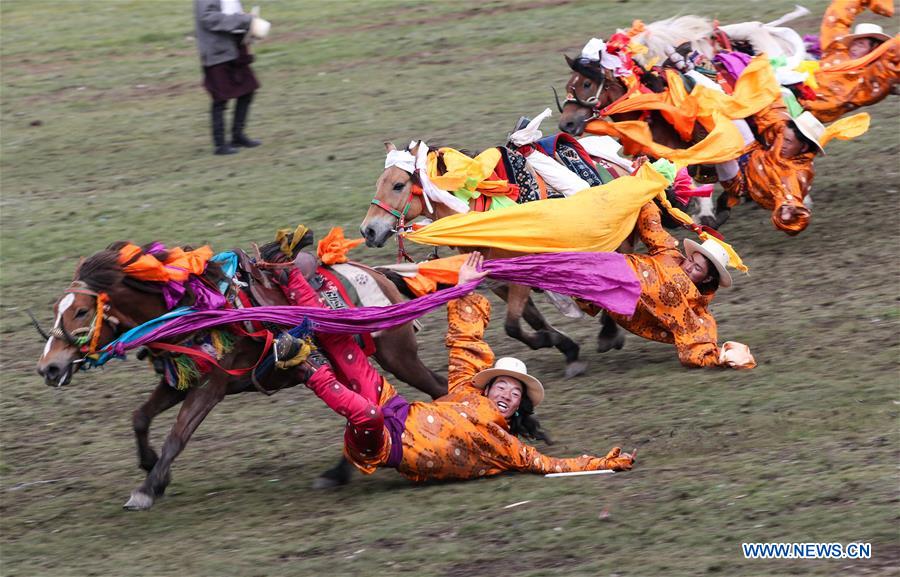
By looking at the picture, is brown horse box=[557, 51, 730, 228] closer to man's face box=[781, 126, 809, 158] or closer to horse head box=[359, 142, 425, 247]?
man's face box=[781, 126, 809, 158]

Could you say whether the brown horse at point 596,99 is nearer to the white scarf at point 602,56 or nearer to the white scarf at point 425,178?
the white scarf at point 602,56

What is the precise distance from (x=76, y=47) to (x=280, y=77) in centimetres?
354

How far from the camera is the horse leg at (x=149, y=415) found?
21.3 feet

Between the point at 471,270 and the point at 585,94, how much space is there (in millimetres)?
3334

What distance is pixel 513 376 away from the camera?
245 inches

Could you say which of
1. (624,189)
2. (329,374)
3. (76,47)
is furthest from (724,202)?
(76,47)

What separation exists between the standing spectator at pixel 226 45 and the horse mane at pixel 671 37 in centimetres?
409

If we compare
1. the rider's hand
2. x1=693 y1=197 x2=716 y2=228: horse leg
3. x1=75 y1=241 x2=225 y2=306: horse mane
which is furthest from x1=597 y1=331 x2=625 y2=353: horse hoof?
x1=75 y1=241 x2=225 y2=306: horse mane

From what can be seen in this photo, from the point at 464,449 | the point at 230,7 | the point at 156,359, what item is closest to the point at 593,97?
the point at 464,449

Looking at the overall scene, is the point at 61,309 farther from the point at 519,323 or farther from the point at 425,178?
the point at 519,323

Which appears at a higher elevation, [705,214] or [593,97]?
[593,97]

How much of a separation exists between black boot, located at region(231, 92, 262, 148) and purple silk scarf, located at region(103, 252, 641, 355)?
6.61 meters

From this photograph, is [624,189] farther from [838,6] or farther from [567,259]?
[838,6]

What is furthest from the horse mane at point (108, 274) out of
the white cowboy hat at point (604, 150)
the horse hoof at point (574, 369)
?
the white cowboy hat at point (604, 150)
